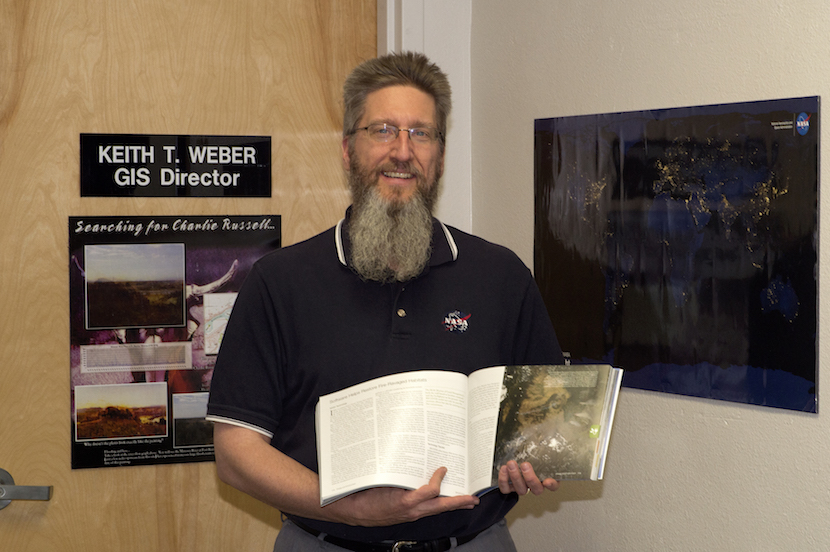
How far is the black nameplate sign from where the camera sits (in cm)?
182

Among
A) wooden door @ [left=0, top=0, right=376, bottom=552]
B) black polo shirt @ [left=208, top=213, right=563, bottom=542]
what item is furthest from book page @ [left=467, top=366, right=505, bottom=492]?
wooden door @ [left=0, top=0, right=376, bottom=552]

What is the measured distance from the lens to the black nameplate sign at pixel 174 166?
1.82 meters

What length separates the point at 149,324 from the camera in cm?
186

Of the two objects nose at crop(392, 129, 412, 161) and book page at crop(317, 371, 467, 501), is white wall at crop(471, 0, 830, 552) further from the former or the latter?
book page at crop(317, 371, 467, 501)

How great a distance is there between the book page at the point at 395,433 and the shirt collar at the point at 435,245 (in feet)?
1.29

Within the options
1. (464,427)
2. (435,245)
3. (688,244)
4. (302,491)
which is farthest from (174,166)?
(688,244)

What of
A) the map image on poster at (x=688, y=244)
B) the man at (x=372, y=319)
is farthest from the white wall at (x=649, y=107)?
the man at (x=372, y=319)

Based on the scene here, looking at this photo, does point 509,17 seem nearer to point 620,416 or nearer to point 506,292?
point 506,292

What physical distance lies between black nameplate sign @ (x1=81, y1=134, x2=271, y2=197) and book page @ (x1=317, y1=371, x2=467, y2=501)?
102cm

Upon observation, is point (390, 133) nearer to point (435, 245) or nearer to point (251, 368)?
point (435, 245)

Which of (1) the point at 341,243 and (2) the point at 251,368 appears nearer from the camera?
(2) the point at 251,368

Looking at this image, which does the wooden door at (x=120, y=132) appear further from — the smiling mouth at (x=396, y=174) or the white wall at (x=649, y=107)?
the smiling mouth at (x=396, y=174)

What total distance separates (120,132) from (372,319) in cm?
96

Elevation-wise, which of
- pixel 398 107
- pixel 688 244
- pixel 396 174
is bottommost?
pixel 688 244
